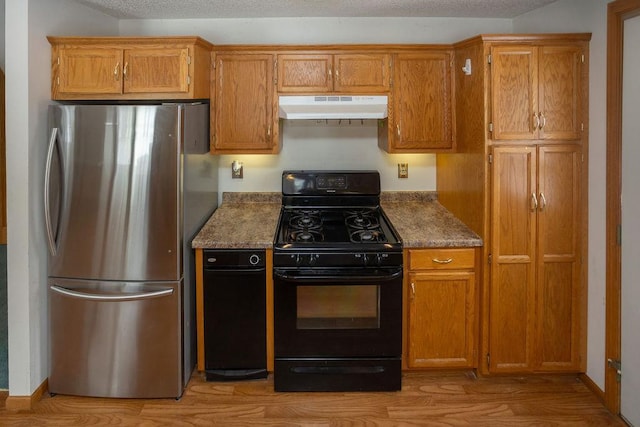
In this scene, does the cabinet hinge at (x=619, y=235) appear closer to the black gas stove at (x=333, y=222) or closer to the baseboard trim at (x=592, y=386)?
the baseboard trim at (x=592, y=386)

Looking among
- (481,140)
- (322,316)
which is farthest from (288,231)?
(481,140)

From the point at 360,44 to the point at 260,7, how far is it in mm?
683

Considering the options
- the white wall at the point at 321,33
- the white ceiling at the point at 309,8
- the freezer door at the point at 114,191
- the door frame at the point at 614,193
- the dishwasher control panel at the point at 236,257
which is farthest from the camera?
the white wall at the point at 321,33

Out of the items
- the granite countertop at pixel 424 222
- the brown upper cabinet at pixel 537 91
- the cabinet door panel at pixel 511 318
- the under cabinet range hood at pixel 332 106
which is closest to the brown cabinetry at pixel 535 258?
the cabinet door panel at pixel 511 318

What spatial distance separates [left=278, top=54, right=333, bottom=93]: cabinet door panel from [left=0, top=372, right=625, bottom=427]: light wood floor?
183 centimetres

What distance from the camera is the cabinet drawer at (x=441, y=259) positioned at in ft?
9.94

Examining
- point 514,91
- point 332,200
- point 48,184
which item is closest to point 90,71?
point 48,184

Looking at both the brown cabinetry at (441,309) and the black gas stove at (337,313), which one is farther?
the brown cabinetry at (441,309)

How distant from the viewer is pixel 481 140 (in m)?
2.98

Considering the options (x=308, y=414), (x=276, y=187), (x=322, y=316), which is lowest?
(x=308, y=414)

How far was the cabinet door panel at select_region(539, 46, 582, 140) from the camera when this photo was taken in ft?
9.50

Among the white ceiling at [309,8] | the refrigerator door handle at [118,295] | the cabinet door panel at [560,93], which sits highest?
the white ceiling at [309,8]

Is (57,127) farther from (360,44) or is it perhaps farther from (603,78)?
(603,78)

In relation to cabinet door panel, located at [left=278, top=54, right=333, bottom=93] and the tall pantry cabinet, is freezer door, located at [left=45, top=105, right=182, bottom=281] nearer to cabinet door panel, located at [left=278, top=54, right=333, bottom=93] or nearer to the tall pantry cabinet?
cabinet door panel, located at [left=278, top=54, right=333, bottom=93]
